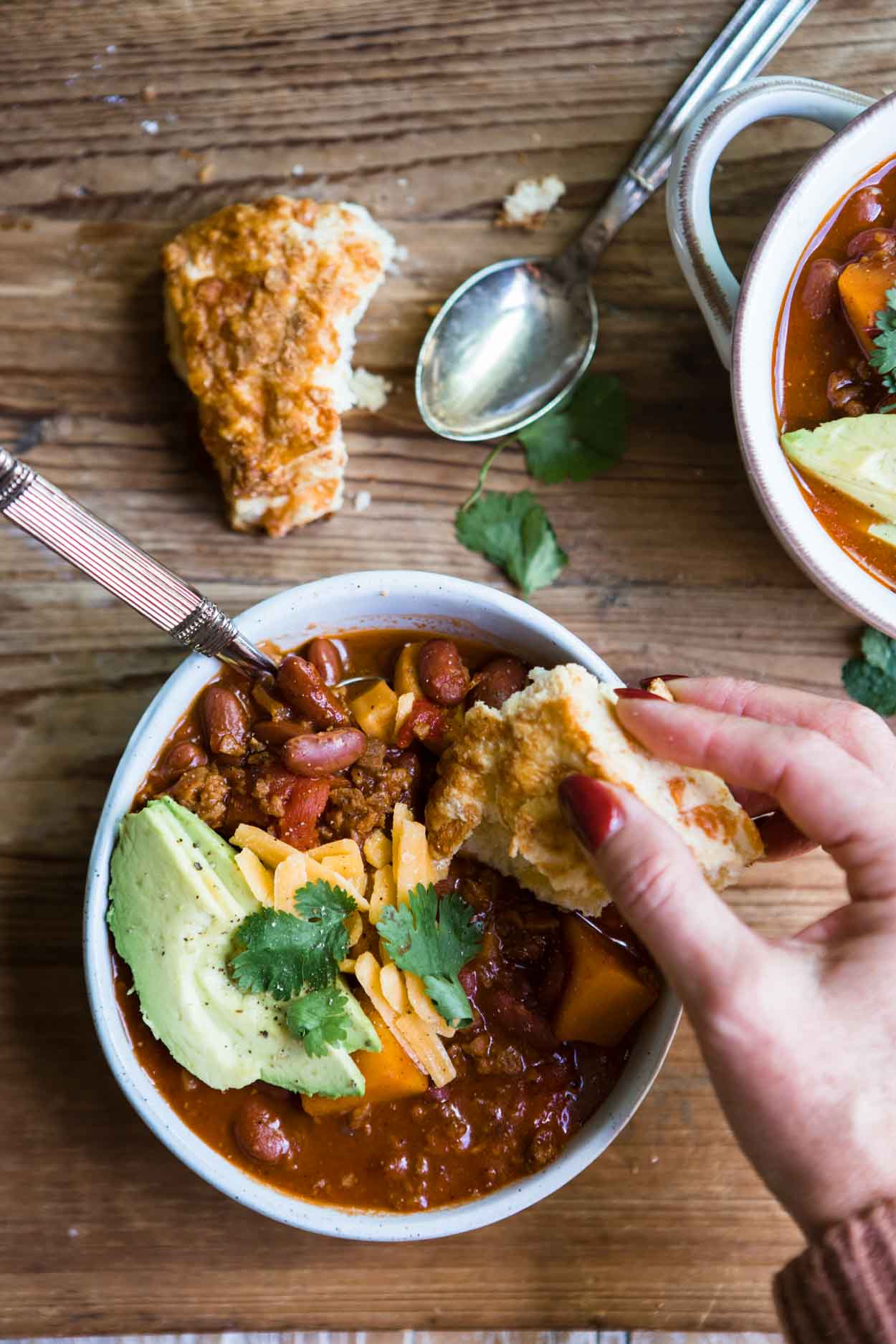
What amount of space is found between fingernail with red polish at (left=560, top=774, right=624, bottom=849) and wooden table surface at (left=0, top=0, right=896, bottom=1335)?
35.9 inches

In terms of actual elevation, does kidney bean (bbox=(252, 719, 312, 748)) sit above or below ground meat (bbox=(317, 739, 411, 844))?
above

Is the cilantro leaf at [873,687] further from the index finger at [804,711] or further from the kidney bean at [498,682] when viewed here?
the kidney bean at [498,682]

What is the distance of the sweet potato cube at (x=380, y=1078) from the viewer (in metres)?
2.37

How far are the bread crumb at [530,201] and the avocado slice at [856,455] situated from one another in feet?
3.05

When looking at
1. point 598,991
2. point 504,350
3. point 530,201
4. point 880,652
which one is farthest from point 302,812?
point 530,201

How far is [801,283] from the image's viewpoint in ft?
8.32

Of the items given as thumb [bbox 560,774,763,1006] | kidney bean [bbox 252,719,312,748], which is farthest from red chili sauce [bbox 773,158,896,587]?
kidney bean [bbox 252,719,312,748]

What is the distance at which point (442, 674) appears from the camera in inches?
99.5

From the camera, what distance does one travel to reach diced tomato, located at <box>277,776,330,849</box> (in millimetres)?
2434

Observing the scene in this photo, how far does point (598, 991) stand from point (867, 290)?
166 cm

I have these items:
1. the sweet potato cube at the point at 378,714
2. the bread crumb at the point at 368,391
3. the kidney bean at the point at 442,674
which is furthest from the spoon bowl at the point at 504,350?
the sweet potato cube at the point at 378,714

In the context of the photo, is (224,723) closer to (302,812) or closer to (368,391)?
(302,812)

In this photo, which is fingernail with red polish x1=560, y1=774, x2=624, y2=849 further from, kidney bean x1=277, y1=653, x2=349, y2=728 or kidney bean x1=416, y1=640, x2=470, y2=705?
kidney bean x1=277, y1=653, x2=349, y2=728

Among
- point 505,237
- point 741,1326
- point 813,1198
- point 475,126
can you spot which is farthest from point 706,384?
point 741,1326
